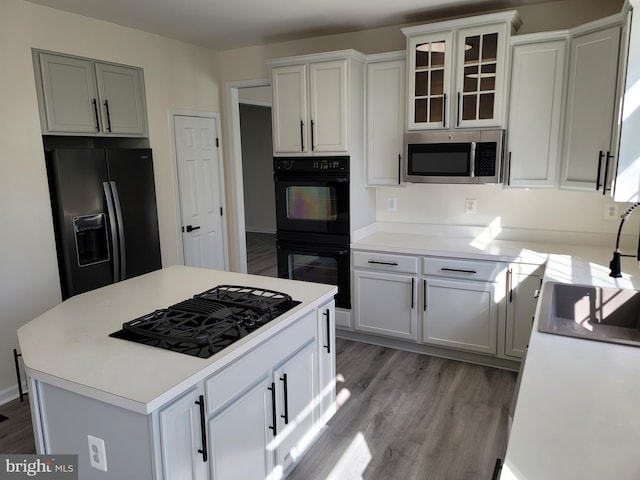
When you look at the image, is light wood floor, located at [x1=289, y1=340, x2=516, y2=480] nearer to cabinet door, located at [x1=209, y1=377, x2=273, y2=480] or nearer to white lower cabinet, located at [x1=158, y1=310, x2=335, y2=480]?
white lower cabinet, located at [x1=158, y1=310, x2=335, y2=480]

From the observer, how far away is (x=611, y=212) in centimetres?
320

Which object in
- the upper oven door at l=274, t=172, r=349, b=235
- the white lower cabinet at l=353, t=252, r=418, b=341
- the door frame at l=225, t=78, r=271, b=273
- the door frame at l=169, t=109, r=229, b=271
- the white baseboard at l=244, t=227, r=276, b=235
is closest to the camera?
the white lower cabinet at l=353, t=252, r=418, b=341

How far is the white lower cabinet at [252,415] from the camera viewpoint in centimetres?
150

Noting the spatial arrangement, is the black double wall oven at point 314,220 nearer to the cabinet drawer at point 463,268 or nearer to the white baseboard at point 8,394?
the cabinet drawer at point 463,268

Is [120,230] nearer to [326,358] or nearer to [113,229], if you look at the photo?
[113,229]

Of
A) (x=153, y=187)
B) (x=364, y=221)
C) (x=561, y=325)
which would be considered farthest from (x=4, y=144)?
(x=561, y=325)

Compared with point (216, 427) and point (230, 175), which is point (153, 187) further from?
point (216, 427)

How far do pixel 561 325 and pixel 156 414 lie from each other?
1819 mm

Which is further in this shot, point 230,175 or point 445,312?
point 230,175

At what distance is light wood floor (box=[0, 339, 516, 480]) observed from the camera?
229 cm

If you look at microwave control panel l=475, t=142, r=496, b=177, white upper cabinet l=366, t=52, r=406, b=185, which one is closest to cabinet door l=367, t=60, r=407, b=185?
white upper cabinet l=366, t=52, r=406, b=185

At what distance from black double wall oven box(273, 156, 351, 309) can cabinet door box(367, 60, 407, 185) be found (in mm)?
328

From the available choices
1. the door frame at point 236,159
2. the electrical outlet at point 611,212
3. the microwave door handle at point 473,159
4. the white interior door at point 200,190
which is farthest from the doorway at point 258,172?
the electrical outlet at point 611,212

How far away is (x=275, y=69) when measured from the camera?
147 inches
